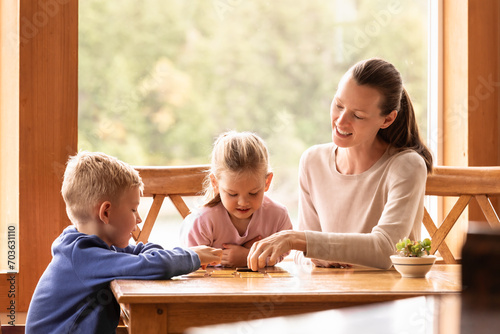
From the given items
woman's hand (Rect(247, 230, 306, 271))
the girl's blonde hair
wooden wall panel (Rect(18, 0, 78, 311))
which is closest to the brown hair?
the girl's blonde hair

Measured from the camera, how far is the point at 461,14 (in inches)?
124

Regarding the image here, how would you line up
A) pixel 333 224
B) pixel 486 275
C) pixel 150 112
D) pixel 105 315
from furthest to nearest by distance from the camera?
pixel 150 112 < pixel 333 224 < pixel 105 315 < pixel 486 275

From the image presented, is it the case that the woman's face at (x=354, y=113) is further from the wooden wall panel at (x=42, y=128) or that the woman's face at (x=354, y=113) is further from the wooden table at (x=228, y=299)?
the wooden wall panel at (x=42, y=128)

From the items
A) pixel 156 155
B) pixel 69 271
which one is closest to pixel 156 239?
pixel 156 155

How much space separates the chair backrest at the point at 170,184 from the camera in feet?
8.36

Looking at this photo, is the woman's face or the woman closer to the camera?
the woman

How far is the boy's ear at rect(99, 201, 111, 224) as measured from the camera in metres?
1.77

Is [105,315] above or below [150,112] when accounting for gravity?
below

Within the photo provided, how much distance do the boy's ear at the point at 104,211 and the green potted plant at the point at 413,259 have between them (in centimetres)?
77

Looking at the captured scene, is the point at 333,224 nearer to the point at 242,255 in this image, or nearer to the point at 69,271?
the point at 242,255

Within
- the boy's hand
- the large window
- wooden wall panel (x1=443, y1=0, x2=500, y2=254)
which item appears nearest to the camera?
the boy's hand

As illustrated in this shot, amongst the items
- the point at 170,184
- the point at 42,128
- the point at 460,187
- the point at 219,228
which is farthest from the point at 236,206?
the point at 460,187

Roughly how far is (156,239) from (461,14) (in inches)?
69.8

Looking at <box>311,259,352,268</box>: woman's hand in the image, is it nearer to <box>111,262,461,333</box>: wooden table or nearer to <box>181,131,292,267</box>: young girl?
<box>181,131,292,267</box>: young girl
